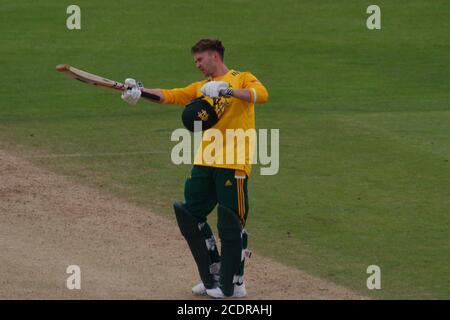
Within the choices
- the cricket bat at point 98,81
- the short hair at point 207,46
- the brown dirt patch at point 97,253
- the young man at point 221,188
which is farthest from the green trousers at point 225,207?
the short hair at point 207,46

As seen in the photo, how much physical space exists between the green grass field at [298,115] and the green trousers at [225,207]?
4.22 feet

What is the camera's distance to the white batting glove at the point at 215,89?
34.8ft

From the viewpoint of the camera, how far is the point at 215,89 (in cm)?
1060

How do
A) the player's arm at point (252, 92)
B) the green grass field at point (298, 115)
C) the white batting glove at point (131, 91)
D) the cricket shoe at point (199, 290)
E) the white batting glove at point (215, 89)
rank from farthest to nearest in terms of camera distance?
the green grass field at point (298, 115) → the cricket shoe at point (199, 290) → the white batting glove at point (131, 91) → the player's arm at point (252, 92) → the white batting glove at point (215, 89)

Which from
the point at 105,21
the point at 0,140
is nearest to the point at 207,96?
the point at 0,140

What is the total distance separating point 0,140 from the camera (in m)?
19.0

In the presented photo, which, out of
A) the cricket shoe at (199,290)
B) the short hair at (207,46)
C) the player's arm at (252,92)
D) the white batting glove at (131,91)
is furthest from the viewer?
the cricket shoe at (199,290)

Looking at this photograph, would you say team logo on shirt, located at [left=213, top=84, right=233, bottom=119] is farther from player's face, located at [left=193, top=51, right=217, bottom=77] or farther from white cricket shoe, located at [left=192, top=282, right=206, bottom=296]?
white cricket shoe, located at [left=192, top=282, right=206, bottom=296]

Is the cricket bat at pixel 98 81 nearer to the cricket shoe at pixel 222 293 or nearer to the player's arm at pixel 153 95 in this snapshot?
the player's arm at pixel 153 95

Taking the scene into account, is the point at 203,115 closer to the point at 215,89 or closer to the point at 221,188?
the point at 215,89

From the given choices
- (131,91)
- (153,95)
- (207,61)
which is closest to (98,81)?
(131,91)

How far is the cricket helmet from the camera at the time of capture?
11.0m

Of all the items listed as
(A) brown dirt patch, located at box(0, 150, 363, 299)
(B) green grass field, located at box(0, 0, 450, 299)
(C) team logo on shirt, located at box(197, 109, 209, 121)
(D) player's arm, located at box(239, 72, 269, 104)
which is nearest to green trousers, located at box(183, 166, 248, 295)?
(A) brown dirt patch, located at box(0, 150, 363, 299)
